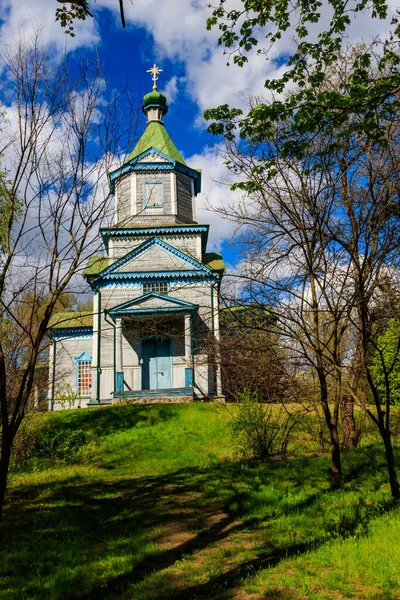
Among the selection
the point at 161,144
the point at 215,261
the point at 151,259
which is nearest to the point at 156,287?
the point at 151,259

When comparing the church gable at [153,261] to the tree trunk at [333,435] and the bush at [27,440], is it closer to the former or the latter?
the bush at [27,440]

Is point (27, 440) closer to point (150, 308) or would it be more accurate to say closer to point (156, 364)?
point (150, 308)

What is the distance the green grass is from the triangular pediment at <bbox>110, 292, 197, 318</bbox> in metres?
8.80

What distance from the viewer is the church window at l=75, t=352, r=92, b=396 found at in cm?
2280

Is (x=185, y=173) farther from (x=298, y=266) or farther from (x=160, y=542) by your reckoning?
(x=160, y=542)

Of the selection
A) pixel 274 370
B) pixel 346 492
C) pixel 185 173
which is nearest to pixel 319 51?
pixel 274 370

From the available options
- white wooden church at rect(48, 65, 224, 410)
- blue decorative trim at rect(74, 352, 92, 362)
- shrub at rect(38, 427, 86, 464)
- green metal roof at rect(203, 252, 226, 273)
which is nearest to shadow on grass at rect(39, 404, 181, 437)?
white wooden church at rect(48, 65, 224, 410)

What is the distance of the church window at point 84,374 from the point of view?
74.8ft

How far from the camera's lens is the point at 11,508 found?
740 cm

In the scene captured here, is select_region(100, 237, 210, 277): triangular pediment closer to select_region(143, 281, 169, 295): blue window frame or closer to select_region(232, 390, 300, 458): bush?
select_region(143, 281, 169, 295): blue window frame

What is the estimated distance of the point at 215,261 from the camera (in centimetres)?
2327

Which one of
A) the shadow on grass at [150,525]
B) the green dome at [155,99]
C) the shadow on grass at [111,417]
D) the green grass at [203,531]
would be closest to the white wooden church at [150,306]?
the shadow on grass at [111,417]

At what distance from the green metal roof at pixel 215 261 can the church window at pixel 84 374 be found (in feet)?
24.4

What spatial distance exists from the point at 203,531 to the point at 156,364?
14412 millimetres
